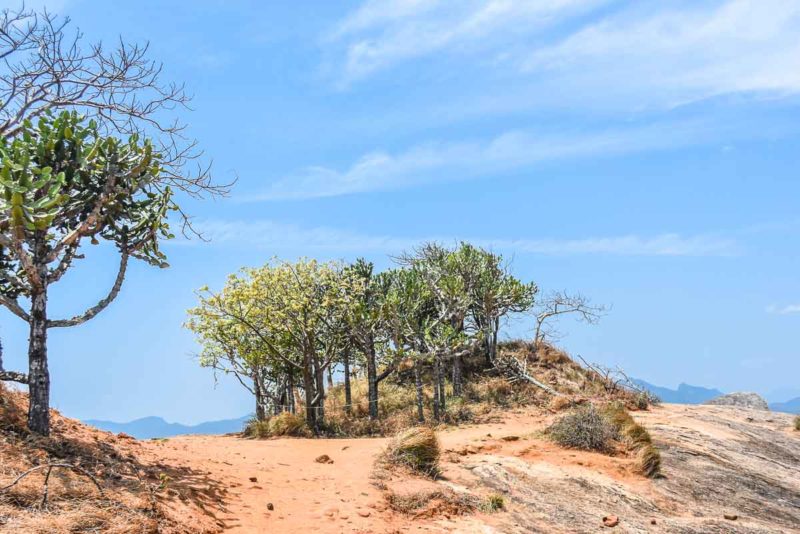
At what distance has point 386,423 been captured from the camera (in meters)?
23.5

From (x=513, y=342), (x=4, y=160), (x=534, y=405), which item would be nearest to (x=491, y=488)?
(x=4, y=160)

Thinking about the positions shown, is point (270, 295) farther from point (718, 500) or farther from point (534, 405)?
point (718, 500)

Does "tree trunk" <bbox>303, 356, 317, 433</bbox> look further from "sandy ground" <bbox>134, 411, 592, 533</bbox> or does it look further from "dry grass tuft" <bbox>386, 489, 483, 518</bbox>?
"dry grass tuft" <bbox>386, 489, 483, 518</bbox>

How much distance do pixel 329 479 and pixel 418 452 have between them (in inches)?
76.9

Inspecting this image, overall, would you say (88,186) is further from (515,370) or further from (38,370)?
(515,370)

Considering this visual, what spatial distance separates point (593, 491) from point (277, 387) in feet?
59.7

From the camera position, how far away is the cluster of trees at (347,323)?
23.0 metres

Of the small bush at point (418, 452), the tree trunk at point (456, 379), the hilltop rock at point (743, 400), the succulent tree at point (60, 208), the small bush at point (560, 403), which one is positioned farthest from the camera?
the hilltop rock at point (743, 400)

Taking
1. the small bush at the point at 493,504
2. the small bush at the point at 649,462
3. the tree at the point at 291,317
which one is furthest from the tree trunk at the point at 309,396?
the small bush at the point at 649,462

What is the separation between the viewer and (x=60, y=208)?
1153 centimetres

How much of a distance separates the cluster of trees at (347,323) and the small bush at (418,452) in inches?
365

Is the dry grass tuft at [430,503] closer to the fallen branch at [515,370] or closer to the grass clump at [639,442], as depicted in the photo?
the grass clump at [639,442]

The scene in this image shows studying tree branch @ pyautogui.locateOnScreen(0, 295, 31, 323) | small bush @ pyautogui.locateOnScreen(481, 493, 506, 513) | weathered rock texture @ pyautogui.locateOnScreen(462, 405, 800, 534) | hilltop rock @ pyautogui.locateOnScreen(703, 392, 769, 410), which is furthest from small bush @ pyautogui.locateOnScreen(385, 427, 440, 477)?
hilltop rock @ pyautogui.locateOnScreen(703, 392, 769, 410)

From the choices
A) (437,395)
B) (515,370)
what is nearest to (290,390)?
(437,395)
